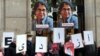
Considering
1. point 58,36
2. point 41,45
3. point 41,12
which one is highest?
point 41,12

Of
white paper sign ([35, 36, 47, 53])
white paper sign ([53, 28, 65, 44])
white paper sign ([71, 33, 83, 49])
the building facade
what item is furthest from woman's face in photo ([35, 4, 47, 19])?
white paper sign ([35, 36, 47, 53])

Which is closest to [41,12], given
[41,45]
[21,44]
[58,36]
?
[58,36]

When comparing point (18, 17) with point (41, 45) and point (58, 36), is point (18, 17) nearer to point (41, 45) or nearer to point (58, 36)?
point (58, 36)

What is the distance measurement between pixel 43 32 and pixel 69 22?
3.43 ft

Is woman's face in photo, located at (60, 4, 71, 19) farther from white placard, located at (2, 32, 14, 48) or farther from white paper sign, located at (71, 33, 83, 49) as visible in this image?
white placard, located at (2, 32, 14, 48)

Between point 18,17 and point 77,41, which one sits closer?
point 77,41

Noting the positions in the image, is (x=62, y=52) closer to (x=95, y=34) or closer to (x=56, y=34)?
(x=56, y=34)

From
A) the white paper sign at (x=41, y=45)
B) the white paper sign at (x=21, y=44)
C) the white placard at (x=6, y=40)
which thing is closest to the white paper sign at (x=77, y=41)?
the white paper sign at (x=41, y=45)

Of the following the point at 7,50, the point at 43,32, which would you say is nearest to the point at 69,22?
the point at 43,32

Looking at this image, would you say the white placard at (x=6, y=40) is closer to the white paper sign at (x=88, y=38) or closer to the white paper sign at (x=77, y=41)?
the white paper sign at (x=77, y=41)

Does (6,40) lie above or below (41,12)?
below

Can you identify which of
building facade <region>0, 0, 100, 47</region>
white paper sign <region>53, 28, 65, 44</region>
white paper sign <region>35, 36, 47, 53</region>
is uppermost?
building facade <region>0, 0, 100, 47</region>

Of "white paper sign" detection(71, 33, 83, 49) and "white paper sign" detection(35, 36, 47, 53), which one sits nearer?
"white paper sign" detection(35, 36, 47, 53)

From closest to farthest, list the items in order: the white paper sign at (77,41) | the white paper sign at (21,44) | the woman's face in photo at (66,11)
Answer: the white paper sign at (21,44), the white paper sign at (77,41), the woman's face in photo at (66,11)
